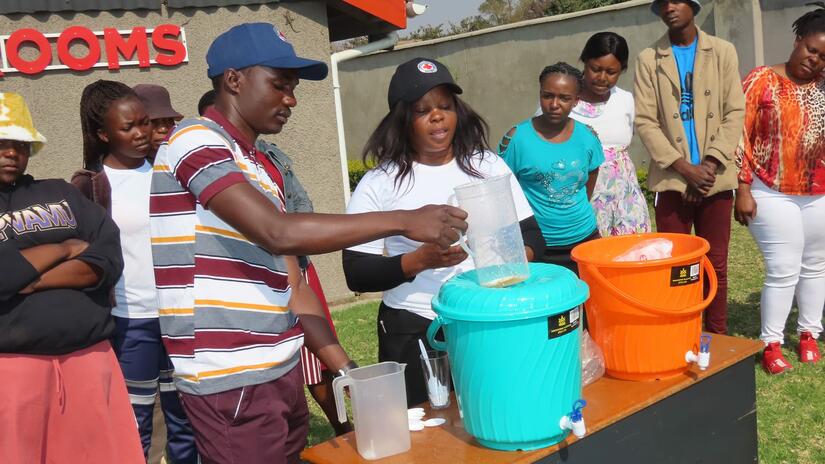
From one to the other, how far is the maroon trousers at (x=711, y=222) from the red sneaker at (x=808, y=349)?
0.48 m

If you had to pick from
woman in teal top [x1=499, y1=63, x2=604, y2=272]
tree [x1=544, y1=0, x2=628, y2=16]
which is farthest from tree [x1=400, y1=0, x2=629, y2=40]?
woman in teal top [x1=499, y1=63, x2=604, y2=272]

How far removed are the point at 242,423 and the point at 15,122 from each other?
1.48 m

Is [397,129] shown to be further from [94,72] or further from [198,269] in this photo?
[94,72]

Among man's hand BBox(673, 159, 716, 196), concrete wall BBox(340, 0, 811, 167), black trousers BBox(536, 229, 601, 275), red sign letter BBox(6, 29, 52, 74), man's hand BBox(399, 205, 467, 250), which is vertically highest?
concrete wall BBox(340, 0, 811, 167)

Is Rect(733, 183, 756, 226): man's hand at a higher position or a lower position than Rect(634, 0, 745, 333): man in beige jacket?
lower

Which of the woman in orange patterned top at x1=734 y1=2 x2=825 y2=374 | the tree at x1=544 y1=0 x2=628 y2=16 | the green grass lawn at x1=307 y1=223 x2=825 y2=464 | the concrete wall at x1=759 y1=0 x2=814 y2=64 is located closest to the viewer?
the green grass lawn at x1=307 y1=223 x2=825 y2=464

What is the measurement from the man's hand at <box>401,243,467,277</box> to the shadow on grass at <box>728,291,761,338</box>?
354 centimetres

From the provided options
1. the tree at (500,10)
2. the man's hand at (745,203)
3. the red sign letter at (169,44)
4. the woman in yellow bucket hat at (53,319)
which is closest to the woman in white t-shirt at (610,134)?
the man's hand at (745,203)

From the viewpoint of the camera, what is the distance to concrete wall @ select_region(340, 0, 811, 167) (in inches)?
466

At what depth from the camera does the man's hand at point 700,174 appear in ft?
14.3

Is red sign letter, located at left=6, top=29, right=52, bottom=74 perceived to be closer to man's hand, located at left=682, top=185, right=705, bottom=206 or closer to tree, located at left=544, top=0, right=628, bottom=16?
man's hand, located at left=682, top=185, right=705, bottom=206

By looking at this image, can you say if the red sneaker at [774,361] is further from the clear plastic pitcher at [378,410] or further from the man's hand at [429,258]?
the clear plastic pitcher at [378,410]

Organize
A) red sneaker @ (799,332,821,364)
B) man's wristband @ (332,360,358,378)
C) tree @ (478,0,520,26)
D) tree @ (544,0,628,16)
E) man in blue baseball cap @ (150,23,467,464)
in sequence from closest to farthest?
man in blue baseball cap @ (150,23,467,464) < man's wristband @ (332,360,358,378) < red sneaker @ (799,332,821,364) < tree @ (544,0,628,16) < tree @ (478,0,520,26)

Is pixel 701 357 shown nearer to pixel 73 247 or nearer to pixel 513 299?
pixel 513 299
